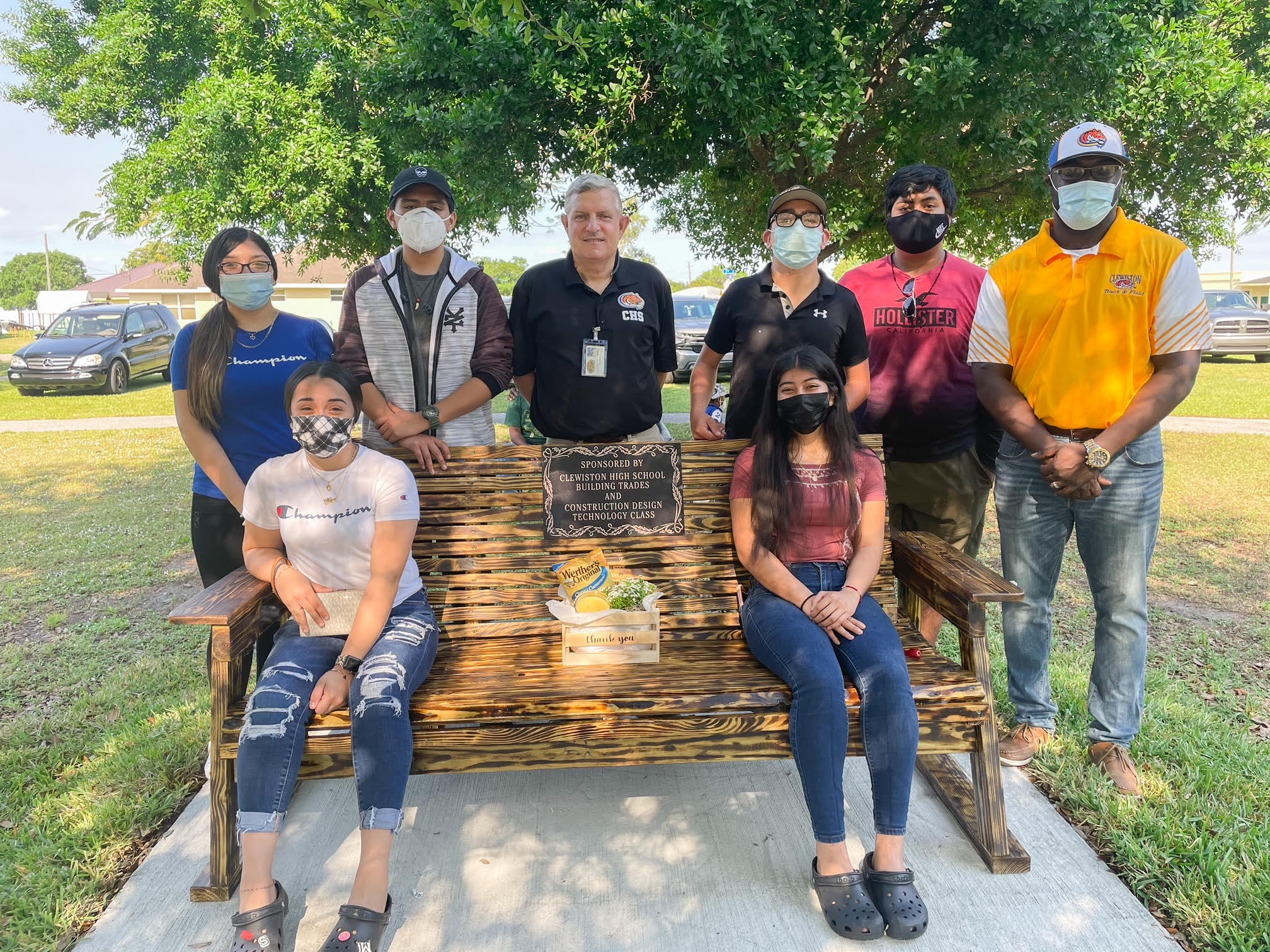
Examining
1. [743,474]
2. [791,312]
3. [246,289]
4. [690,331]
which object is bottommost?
[743,474]

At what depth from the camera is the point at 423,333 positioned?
3486 millimetres

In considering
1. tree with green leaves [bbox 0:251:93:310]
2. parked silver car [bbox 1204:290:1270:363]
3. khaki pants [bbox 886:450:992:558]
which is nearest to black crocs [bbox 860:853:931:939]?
khaki pants [bbox 886:450:992:558]

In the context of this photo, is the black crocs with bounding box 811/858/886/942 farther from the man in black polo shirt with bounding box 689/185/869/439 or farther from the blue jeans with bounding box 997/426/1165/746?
the man in black polo shirt with bounding box 689/185/869/439

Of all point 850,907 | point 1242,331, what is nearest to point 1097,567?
point 850,907

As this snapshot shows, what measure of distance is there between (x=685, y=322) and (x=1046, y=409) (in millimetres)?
15681

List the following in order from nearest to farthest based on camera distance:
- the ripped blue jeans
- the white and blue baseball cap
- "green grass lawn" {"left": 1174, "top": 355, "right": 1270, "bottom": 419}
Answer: the ripped blue jeans
the white and blue baseball cap
"green grass lawn" {"left": 1174, "top": 355, "right": 1270, "bottom": 419}

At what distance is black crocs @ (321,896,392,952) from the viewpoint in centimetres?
231

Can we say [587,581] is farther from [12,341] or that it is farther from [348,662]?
[12,341]

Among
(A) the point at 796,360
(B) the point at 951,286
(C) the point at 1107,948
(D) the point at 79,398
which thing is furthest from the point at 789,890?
(D) the point at 79,398

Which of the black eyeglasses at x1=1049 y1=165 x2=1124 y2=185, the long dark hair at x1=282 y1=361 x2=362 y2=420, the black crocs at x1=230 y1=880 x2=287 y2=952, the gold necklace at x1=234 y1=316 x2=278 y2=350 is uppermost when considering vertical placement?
the black eyeglasses at x1=1049 y1=165 x2=1124 y2=185

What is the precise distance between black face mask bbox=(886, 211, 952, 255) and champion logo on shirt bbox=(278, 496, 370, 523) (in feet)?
7.47

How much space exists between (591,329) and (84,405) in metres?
15.9

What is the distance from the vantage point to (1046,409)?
310cm

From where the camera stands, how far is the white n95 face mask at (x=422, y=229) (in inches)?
134
